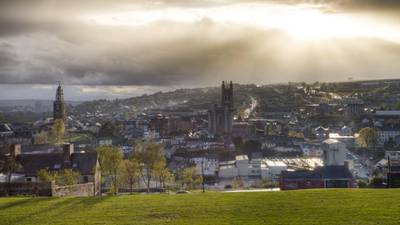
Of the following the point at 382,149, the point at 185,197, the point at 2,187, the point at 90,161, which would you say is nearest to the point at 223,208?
the point at 185,197

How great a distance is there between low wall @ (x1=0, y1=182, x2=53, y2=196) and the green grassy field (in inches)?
113

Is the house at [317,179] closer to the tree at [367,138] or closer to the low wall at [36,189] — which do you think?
the low wall at [36,189]

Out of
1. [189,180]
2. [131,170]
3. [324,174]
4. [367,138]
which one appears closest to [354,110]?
[367,138]

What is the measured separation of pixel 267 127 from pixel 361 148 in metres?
36.1

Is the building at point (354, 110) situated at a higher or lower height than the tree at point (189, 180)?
higher

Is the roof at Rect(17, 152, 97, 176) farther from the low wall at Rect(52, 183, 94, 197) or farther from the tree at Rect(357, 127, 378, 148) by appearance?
the tree at Rect(357, 127, 378, 148)

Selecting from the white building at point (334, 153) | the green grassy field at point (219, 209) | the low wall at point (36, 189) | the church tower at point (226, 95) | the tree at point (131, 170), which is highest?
the church tower at point (226, 95)

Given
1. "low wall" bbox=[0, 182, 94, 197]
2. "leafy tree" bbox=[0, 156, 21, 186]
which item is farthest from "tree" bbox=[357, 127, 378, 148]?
"low wall" bbox=[0, 182, 94, 197]

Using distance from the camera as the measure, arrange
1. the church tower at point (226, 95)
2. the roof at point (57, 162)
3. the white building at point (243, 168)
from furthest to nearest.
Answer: the church tower at point (226, 95)
the white building at point (243, 168)
the roof at point (57, 162)

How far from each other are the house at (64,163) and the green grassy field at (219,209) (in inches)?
812

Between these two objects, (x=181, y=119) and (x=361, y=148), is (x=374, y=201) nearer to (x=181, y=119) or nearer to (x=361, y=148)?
(x=361, y=148)

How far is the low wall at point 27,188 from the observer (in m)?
30.2

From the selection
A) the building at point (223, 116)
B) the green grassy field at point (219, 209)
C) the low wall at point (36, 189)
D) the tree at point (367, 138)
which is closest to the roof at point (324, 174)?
the green grassy field at point (219, 209)

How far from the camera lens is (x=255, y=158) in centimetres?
9031
